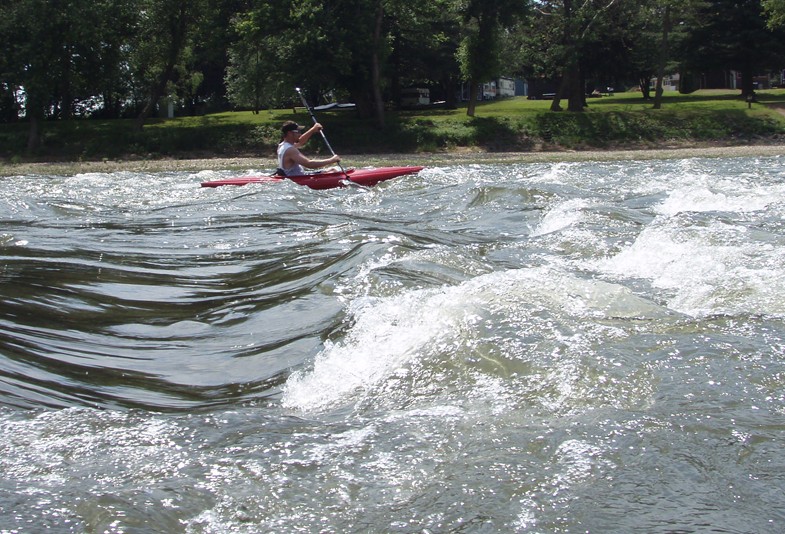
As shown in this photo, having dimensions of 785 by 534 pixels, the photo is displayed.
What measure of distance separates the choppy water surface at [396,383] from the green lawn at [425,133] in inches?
927

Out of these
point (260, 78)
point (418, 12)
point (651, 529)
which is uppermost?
point (418, 12)

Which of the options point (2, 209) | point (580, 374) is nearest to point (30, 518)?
point (580, 374)

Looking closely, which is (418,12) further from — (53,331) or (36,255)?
(53,331)

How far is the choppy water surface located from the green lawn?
77.3 feet

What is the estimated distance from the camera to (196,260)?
755 cm

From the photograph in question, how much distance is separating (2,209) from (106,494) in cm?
1000

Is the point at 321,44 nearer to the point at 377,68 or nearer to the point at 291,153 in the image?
the point at 377,68

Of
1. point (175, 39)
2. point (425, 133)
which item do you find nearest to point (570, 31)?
point (425, 133)

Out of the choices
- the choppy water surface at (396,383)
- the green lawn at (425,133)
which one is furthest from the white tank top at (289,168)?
the green lawn at (425,133)

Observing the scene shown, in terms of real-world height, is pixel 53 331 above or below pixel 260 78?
below

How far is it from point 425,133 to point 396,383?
92.2 ft

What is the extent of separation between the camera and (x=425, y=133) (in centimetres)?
3177

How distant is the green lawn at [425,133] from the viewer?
31406 millimetres

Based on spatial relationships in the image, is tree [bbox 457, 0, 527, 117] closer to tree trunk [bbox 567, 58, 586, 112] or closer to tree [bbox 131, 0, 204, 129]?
tree trunk [bbox 567, 58, 586, 112]
